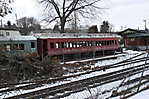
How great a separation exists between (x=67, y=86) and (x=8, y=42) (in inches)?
569

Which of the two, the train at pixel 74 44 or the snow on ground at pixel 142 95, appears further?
the train at pixel 74 44

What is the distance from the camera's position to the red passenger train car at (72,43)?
1234 inches

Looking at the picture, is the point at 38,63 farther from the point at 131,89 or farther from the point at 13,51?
the point at 131,89

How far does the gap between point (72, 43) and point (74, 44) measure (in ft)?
1.33

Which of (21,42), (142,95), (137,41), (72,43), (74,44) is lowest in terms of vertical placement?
(137,41)

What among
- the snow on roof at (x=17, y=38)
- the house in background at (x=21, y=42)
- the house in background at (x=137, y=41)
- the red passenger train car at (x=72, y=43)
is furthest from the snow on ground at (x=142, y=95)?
the house in background at (x=137, y=41)

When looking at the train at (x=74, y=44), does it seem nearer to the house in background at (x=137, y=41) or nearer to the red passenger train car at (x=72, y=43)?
the red passenger train car at (x=72, y=43)

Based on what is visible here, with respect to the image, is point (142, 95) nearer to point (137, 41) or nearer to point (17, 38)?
point (17, 38)

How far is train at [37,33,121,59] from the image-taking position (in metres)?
31.4

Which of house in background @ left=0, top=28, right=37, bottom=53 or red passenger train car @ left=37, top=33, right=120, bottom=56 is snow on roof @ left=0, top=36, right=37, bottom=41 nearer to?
house in background @ left=0, top=28, right=37, bottom=53

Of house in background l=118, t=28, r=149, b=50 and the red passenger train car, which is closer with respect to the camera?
the red passenger train car

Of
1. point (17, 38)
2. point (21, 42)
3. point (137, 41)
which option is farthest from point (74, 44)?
point (137, 41)

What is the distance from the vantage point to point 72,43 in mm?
33938

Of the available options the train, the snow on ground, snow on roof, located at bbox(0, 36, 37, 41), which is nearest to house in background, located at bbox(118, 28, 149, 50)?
the train
